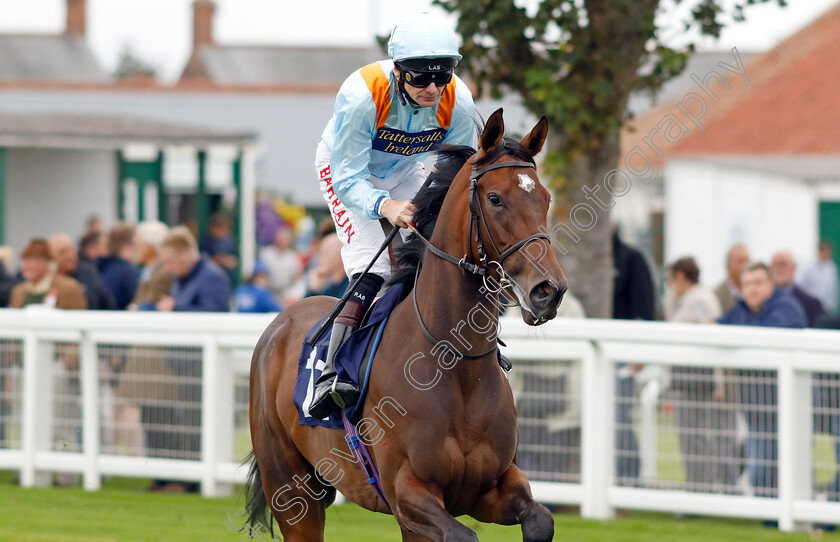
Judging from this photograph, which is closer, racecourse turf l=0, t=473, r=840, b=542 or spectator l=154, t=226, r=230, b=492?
racecourse turf l=0, t=473, r=840, b=542

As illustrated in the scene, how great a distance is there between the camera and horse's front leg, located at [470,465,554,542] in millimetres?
3574

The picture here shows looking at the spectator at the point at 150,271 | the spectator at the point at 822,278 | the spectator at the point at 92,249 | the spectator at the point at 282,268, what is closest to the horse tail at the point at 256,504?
the spectator at the point at 150,271

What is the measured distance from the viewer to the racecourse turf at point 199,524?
239 inches

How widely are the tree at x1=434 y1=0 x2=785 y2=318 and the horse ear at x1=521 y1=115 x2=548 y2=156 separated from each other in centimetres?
329

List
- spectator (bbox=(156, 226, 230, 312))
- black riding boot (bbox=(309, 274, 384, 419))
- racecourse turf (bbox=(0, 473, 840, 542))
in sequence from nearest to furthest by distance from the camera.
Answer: black riding boot (bbox=(309, 274, 384, 419)), racecourse turf (bbox=(0, 473, 840, 542)), spectator (bbox=(156, 226, 230, 312))

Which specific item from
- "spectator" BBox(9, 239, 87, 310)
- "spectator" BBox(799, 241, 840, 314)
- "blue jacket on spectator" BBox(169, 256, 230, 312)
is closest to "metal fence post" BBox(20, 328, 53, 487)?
"spectator" BBox(9, 239, 87, 310)

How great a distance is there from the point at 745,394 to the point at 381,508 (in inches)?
112

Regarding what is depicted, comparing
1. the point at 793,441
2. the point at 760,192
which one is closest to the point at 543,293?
the point at 793,441

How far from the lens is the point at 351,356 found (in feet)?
13.2

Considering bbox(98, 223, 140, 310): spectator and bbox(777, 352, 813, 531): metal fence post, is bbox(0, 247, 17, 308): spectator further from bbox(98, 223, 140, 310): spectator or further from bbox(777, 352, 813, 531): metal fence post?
bbox(777, 352, 813, 531): metal fence post

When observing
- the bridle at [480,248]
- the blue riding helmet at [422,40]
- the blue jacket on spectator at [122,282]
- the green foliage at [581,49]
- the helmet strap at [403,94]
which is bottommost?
the blue jacket on spectator at [122,282]

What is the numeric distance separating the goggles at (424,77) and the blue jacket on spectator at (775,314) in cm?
386

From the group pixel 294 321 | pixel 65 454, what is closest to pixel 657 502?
pixel 294 321

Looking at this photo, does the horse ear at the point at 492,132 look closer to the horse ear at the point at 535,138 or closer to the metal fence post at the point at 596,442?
the horse ear at the point at 535,138
